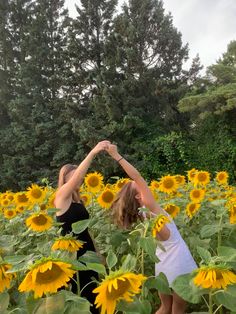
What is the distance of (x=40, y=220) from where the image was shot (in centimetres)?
229

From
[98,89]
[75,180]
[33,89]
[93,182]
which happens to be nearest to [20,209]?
[93,182]

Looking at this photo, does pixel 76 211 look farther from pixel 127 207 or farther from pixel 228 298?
pixel 228 298

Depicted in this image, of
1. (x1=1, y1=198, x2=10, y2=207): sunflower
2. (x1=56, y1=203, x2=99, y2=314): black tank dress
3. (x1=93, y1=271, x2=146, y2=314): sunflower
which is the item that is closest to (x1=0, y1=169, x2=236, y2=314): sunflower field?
(x1=93, y1=271, x2=146, y2=314): sunflower

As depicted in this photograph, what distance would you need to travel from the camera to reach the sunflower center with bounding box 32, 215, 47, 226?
229cm

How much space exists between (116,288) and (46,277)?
0.19 metres

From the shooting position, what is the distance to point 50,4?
18.6 meters

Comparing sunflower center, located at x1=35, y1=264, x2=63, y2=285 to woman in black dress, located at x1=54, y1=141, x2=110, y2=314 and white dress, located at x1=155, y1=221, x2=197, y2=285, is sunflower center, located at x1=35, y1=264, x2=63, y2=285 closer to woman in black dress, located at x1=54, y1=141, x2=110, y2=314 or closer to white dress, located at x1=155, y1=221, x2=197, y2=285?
white dress, located at x1=155, y1=221, x2=197, y2=285

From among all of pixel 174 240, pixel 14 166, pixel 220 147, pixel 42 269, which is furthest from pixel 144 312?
pixel 14 166

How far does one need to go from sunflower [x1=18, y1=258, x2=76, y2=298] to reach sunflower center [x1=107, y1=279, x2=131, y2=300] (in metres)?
0.10

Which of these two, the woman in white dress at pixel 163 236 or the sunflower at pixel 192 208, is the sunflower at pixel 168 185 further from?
the woman in white dress at pixel 163 236

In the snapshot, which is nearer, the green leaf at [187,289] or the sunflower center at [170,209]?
the green leaf at [187,289]

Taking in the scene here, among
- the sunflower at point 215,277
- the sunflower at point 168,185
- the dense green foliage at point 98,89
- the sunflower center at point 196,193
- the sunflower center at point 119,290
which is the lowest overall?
the sunflower center at point 196,193

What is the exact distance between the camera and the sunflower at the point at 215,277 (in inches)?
43.8

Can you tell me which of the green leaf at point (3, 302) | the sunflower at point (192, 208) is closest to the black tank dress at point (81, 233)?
the sunflower at point (192, 208)
